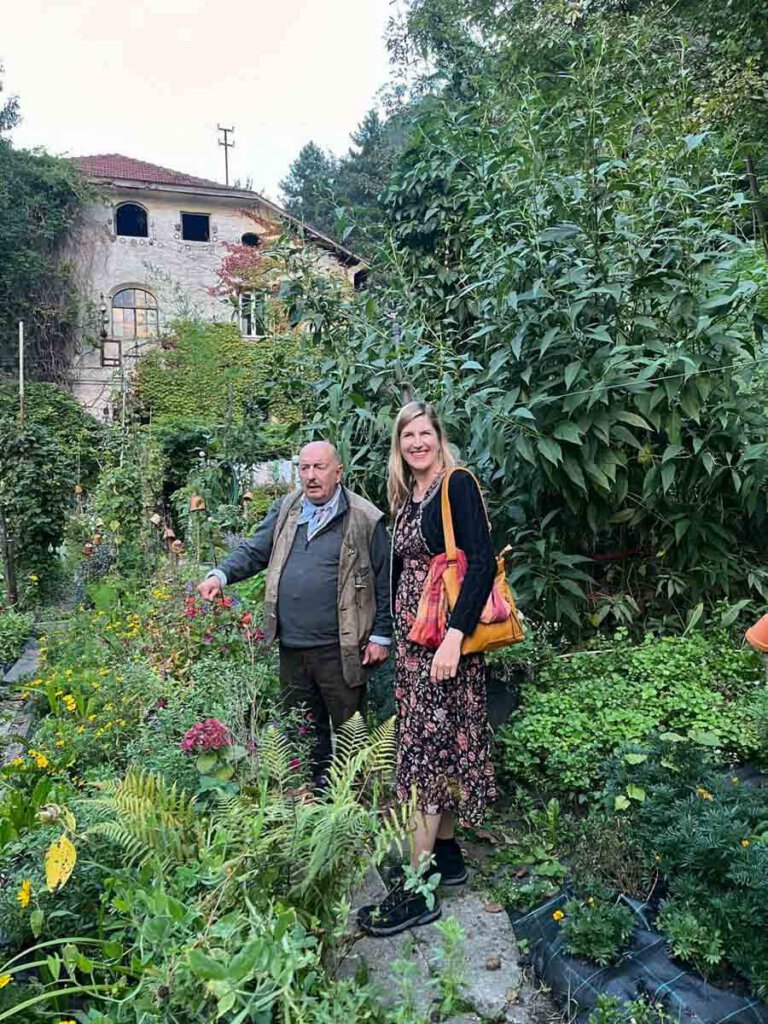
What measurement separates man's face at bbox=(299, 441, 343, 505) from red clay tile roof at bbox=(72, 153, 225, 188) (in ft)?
61.0

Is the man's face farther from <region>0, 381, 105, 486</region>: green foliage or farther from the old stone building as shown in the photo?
the old stone building

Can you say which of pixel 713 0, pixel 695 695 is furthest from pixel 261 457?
pixel 713 0

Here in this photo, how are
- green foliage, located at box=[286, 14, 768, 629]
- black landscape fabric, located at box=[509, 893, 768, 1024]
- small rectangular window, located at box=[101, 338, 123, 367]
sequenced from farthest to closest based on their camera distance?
small rectangular window, located at box=[101, 338, 123, 367]
green foliage, located at box=[286, 14, 768, 629]
black landscape fabric, located at box=[509, 893, 768, 1024]

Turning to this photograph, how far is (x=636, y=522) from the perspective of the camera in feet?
11.9

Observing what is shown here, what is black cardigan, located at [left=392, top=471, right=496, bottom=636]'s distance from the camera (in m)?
2.40

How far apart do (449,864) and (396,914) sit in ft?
1.12

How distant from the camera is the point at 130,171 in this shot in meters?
20.1

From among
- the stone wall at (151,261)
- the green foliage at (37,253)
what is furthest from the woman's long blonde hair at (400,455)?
the green foliage at (37,253)

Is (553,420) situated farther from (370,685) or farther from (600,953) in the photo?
(600,953)

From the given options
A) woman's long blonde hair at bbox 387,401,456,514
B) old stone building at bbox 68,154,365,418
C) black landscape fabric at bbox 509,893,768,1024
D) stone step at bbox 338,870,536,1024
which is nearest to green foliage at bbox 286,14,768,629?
woman's long blonde hair at bbox 387,401,456,514

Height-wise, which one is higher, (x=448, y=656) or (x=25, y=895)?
(x=448, y=656)

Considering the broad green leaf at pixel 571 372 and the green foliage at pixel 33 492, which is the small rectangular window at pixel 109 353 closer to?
the green foliage at pixel 33 492

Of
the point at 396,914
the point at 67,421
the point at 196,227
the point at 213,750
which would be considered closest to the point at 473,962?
the point at 396,914

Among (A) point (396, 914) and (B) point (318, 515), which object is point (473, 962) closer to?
(A) point (396, 914)
